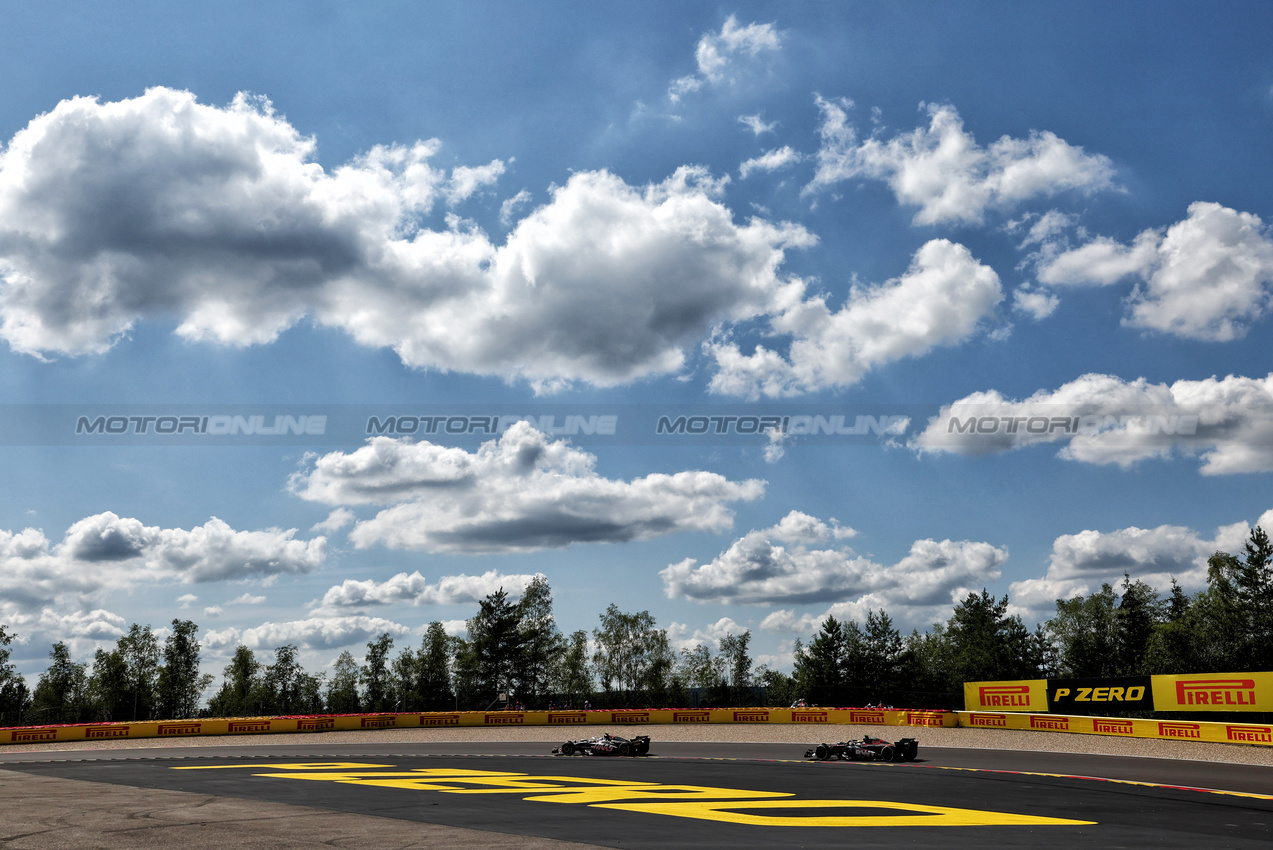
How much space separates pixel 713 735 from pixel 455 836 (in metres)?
36.6

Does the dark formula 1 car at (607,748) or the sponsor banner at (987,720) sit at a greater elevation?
the dark formula 1 car at (607,748)

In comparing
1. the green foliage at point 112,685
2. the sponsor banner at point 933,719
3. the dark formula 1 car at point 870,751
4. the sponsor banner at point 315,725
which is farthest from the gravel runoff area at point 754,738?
the green foliage at point 112,685

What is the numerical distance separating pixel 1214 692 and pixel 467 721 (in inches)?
1622

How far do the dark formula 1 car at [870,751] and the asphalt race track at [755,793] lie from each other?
3.69 feet

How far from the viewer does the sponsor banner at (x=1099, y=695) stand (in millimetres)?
40719

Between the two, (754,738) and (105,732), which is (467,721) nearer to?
(754,738)

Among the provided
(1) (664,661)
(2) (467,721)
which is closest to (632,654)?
(1) (664,661)

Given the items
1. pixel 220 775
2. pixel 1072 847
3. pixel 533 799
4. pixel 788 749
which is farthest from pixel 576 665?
pixel 1072 847

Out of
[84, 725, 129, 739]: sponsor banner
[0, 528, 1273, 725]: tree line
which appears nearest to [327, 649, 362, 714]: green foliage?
[0, 528, 1273, 725]: tree line

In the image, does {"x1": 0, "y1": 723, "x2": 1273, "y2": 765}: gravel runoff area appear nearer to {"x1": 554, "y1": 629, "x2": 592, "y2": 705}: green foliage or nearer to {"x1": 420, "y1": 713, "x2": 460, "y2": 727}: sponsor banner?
{"x1": 420, "y1": 713, "x2": 460, "y2": 727}: sponsor banner

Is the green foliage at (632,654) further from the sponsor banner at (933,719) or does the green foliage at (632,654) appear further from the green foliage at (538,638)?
the sponsor banner at (933,719)

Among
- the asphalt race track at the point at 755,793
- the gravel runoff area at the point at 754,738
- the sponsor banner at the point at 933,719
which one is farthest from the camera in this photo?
the sponsor banner at the point at 933,719

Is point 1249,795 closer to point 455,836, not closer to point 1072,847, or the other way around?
point 1072,847

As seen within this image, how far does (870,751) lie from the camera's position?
104 ft
